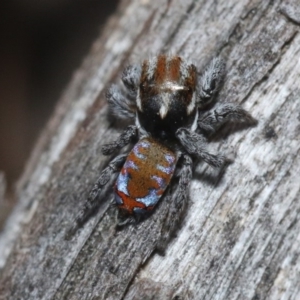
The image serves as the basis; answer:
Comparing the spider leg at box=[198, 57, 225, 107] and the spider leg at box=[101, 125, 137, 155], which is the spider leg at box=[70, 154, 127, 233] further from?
the spider leg at box=[198, 57, 225, 107]

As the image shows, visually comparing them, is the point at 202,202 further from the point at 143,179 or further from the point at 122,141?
the point at 122,141

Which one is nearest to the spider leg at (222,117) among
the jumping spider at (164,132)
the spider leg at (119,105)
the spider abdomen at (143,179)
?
the jumping spider at (164,132)

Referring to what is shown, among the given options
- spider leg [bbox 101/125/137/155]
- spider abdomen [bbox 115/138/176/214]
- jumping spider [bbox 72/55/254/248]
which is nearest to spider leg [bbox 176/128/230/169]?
jumping spider [bbox 72/55/254/248]

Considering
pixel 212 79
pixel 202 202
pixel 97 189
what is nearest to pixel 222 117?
pixel 212 79

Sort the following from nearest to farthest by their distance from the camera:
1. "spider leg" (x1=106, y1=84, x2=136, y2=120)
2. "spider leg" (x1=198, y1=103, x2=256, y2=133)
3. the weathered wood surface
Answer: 1. the weathered wood surface
2. "spider leg" (x1=198, y1=103, x2=256, y2=133)
3. "spider leg" (x1=106, y1=84, x2=136, y2=120)

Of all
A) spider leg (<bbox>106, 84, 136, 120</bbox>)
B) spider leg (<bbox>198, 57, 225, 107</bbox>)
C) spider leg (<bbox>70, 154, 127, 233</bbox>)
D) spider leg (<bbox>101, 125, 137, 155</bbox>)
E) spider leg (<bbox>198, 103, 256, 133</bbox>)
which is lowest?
spider leg (<bbox>70, 154, 127, 233</bbox>)

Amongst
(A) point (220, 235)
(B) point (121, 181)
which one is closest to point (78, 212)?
(B) point (121, 181)

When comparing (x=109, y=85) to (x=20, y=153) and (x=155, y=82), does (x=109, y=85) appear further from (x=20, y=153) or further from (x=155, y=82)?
(x=20, y=153)

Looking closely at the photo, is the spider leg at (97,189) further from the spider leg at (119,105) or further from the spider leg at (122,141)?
the spider leg at (119,105)
